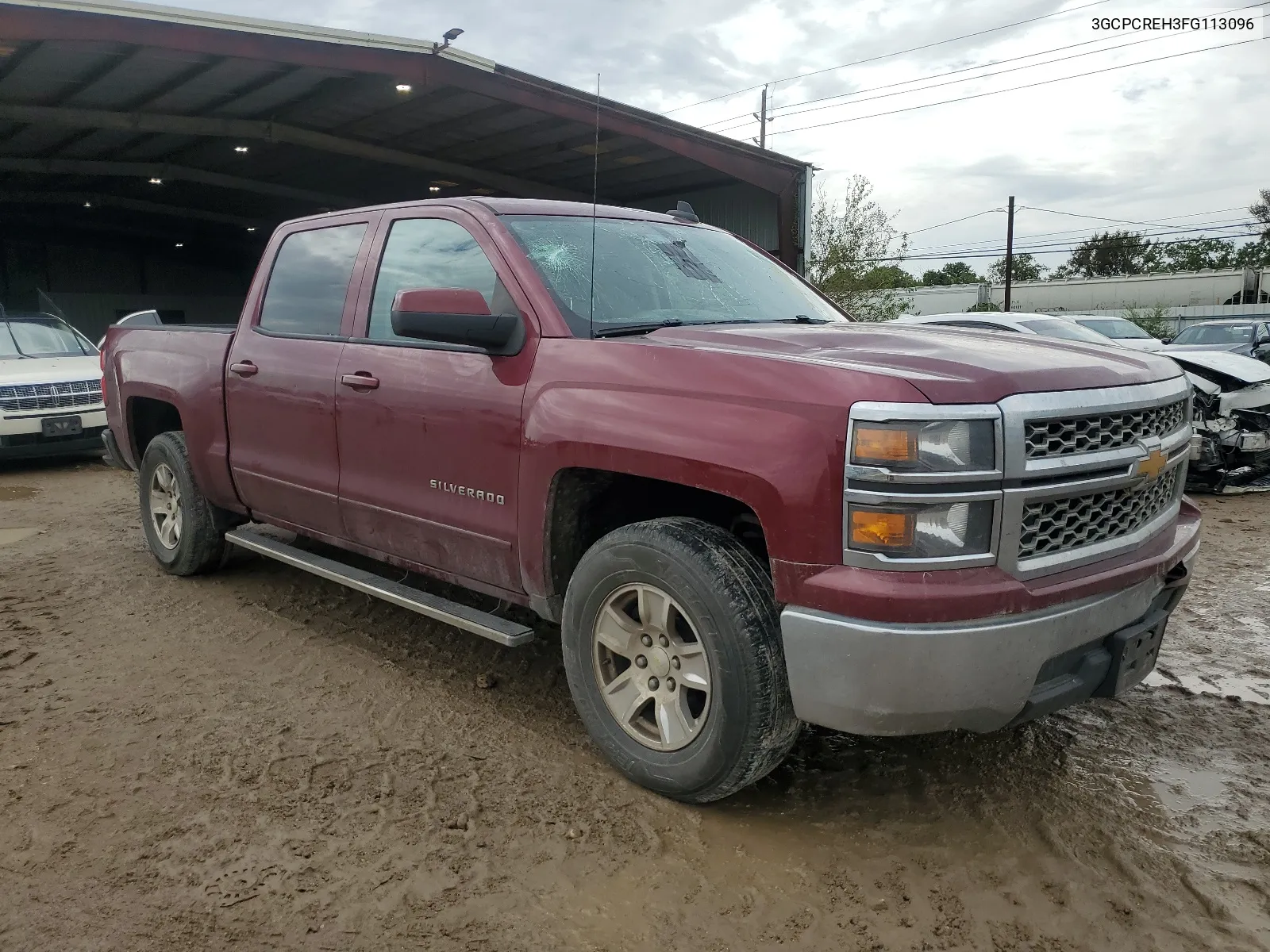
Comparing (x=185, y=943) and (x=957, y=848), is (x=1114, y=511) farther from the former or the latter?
(x=185, y=943)

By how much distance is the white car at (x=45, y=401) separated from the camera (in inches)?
373

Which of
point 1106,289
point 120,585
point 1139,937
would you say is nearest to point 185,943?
point 1139,937

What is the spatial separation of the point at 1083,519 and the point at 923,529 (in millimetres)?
564

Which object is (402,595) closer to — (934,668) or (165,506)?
(934,668)

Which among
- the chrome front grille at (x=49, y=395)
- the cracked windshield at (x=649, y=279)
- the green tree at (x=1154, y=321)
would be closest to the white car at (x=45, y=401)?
the chrome front grille at (x=49, y=395)

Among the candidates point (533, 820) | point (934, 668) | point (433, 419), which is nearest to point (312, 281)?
point (433, 419)

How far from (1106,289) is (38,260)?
47324 mm

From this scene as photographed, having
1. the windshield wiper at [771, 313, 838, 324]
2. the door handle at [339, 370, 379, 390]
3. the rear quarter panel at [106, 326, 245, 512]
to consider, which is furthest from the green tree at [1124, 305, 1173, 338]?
the door handle at [339, 370, 379, 390]

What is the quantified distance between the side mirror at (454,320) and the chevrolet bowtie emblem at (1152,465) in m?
1.97

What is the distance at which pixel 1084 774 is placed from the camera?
3197mm

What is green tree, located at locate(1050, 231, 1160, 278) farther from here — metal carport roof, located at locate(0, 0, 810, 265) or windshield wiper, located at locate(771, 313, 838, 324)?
windshield wiper, located at locate(771, 313, 838, 324)

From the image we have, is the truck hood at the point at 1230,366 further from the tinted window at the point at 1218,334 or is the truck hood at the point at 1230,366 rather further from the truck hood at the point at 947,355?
the tinted window at the point at 1218,334

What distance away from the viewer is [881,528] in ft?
8.04

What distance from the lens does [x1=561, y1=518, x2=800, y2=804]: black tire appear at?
2668mm
